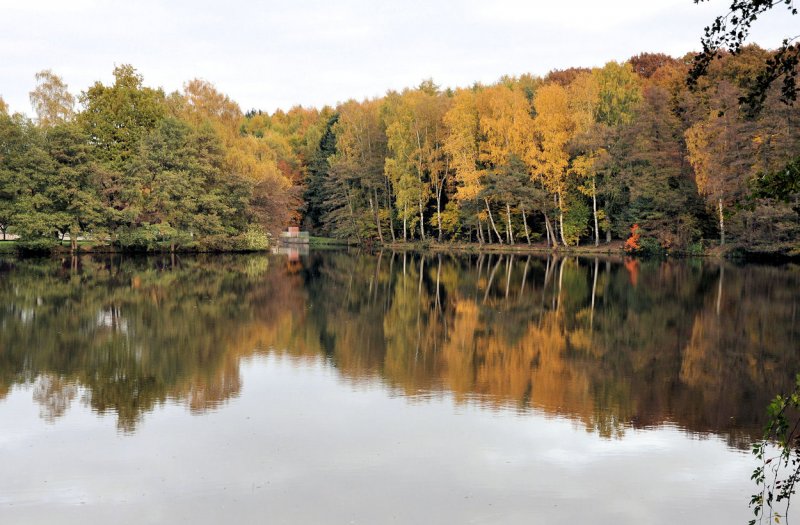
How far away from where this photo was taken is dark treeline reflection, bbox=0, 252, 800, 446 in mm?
11359

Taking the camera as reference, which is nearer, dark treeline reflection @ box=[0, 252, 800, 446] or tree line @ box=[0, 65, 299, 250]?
dark treeline reflection @ box=[0, 252, 800, 446]

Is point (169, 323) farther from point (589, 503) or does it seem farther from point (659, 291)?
point (659, 291)

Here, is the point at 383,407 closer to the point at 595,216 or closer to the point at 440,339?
the point at 440,339

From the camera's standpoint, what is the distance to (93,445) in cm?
887

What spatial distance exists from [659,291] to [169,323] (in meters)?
16.6

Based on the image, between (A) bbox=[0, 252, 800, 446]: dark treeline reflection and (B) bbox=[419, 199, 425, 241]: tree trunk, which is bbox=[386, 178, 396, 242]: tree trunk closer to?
(B) bbox=[419, 199, 425, 241]: tree trunk

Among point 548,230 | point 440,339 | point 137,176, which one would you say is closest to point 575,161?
point 548,230

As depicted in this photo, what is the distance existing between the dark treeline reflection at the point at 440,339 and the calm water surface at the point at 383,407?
0.08 m

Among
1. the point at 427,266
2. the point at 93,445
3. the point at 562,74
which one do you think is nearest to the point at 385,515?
the point at 93,445

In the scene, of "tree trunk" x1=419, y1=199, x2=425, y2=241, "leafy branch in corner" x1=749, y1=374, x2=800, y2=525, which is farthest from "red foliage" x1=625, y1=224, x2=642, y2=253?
"leafy branch in corner" x1=749, y1=374, x2=800, y2=525

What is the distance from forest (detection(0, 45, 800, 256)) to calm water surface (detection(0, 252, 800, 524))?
20.8 metres

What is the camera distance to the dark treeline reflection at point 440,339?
11359 mm

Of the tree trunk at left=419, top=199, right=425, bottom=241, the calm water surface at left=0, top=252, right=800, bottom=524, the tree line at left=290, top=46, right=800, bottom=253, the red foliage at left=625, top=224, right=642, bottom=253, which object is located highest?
the tree line at left=290, top=46, right=800, bottom=253

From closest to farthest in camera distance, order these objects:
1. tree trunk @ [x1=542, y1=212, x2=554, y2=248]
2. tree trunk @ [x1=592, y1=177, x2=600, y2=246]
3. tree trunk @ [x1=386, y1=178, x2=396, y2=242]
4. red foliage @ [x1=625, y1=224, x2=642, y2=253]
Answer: red foliage @ [x1=625, y1=224, x2=642, y2=253] < tree trunk @ [x1=592, y1=177, x2=600, y2=246] < tree trunk @ [x1=542, y1=212, x2=554, y2=248] < tree trunk @ [x1=386, y1=178, x2=396, y2=242]
